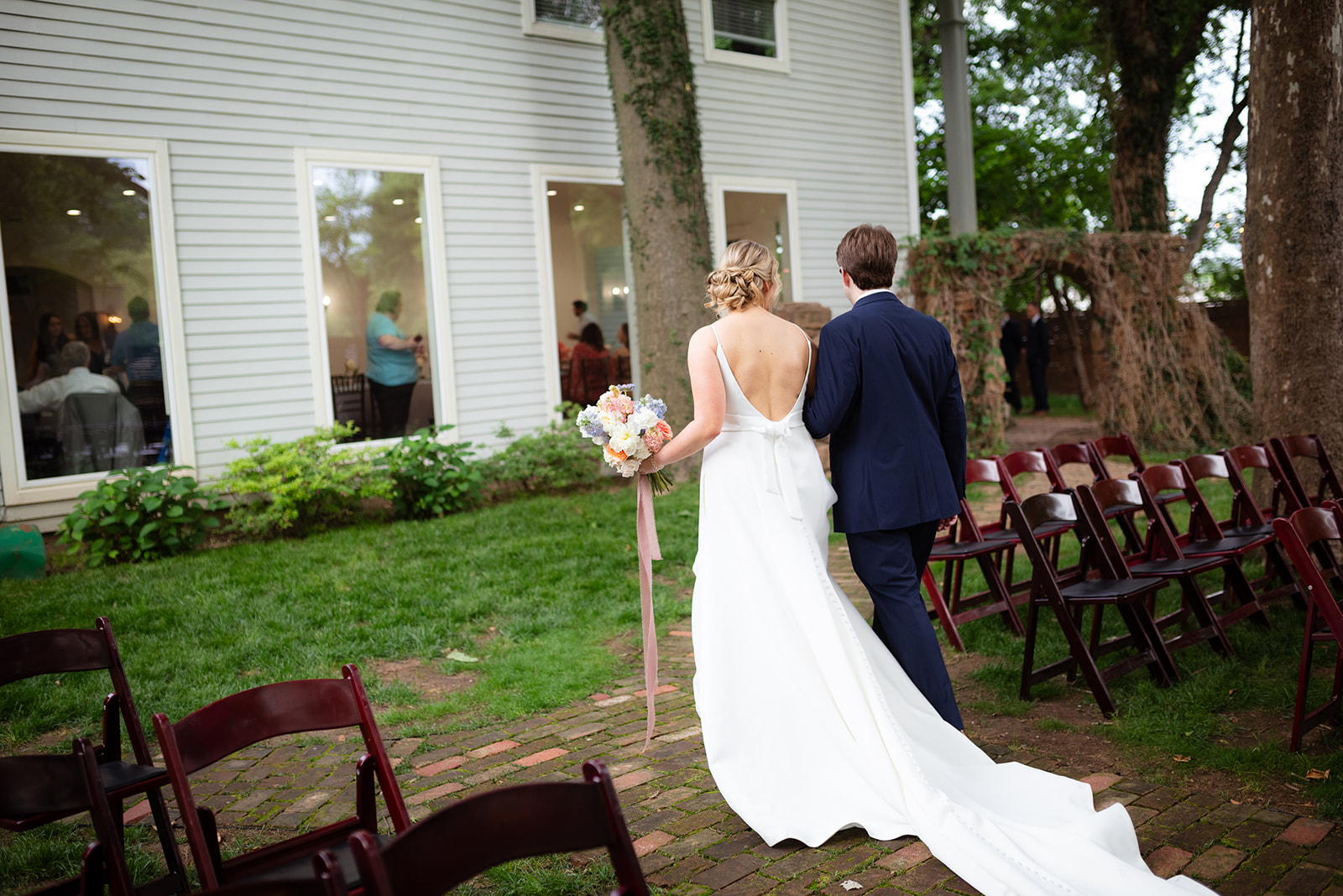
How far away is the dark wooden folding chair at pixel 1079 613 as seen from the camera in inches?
176

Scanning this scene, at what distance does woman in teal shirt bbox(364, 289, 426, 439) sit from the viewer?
10.3 metres

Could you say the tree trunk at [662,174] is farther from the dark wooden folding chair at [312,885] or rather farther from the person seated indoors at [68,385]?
the dark wooden folding chair at [312,885]

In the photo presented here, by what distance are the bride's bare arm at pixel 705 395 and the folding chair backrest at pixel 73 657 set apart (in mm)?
2003

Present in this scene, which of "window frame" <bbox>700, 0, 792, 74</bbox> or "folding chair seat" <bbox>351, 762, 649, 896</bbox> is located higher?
"window frame" <bbox>700, 0, 792, 74</bbox>

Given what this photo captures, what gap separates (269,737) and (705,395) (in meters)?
1.85

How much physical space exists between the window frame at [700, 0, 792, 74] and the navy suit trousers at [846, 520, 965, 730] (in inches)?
387

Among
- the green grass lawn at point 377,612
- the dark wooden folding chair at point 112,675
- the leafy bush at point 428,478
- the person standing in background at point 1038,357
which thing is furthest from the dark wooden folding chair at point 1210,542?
the person standing in background at point 1038,357

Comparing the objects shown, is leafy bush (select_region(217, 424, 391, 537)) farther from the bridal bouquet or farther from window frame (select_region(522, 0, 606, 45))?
the bridal bouquet

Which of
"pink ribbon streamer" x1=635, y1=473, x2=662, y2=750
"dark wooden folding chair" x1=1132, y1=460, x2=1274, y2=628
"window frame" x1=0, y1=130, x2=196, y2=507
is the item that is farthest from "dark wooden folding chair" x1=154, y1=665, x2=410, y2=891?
"window frame" x1=0, y1=130, x2=196, y2=507

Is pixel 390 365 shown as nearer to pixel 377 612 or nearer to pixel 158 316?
pixel 158 316

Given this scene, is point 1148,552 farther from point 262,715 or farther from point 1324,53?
point 262,715

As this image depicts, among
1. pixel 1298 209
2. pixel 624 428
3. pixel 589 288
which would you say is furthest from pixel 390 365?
pixel 1298 209

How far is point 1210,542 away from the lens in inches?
222

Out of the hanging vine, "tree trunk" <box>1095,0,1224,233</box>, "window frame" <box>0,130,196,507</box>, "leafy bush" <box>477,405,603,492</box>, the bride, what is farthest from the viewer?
"tree trunk" <box>1095,0,1224,233</box>
